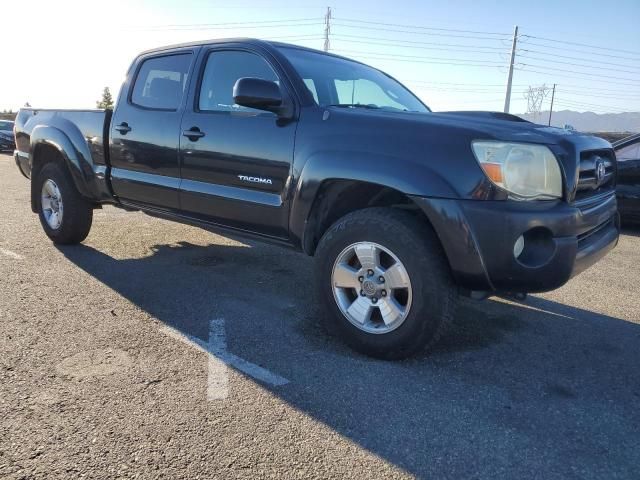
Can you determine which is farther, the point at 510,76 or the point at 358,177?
the point at 510,76

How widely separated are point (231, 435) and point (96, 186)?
3.44 metres

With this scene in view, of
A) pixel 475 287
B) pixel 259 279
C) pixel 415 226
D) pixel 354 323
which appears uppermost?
pixel 415 226

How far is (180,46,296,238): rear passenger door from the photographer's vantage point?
3.58 m

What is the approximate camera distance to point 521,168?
9.15 ft

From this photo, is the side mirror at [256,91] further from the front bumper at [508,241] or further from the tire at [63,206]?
the tire at [63,206]

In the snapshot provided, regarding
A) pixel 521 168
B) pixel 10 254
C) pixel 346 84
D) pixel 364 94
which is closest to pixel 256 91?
pixel 346 84

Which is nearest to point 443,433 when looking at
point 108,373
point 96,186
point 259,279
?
point 108,373

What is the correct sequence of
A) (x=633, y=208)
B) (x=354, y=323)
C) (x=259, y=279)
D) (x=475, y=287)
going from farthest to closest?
(x=633, y=208) < (x=259, y=279) < (x=354, y=323) < (x=475, y=287)

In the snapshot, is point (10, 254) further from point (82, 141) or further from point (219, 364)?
point (219, 364)

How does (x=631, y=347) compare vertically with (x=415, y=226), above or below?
below

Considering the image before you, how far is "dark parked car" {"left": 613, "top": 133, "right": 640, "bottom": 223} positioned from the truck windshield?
438cm

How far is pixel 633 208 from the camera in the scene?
755cm

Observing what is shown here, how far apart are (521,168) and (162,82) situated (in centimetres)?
320

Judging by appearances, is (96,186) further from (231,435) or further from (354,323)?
(231,435)
